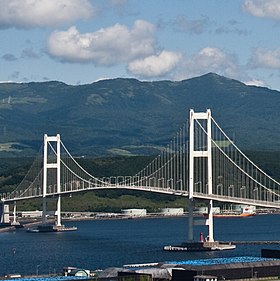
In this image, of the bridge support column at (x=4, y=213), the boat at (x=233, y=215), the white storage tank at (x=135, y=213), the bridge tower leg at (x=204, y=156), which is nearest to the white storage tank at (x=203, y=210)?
the boat at (x=233, y=215)

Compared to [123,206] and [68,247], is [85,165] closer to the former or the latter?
[123,206]

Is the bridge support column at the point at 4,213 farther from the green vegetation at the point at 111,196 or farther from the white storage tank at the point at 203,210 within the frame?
the white storage tank at the point at 203,210

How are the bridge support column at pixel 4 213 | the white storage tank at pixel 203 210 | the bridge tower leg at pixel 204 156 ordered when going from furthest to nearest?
the white storage tank at pixel 203 210
the bridge support column at pixel 4 213
the bridge tower leg at pixel 204 156

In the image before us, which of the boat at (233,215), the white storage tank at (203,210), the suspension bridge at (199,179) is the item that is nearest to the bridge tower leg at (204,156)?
the suspension bridge at (199,179)

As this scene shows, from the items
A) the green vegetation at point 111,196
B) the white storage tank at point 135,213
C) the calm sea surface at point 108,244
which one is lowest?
the calm sea surface at point 108,244

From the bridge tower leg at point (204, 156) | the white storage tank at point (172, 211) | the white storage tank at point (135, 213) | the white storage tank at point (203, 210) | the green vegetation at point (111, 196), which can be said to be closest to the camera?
the bridge tower leg at point (204, 156)

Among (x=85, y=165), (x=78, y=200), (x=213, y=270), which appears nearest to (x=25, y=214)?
(x=78, y=200)

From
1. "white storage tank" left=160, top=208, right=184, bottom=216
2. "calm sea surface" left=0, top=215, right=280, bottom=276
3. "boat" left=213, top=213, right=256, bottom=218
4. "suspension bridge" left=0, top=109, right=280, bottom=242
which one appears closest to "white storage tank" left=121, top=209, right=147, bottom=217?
"white storage tank" left=160, top=208, right=184, bottom=216

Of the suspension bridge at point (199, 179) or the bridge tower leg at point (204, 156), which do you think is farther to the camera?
the suspension bridge at point (199, 179)

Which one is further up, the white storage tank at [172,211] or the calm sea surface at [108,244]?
the white storage tank at [172,211]
